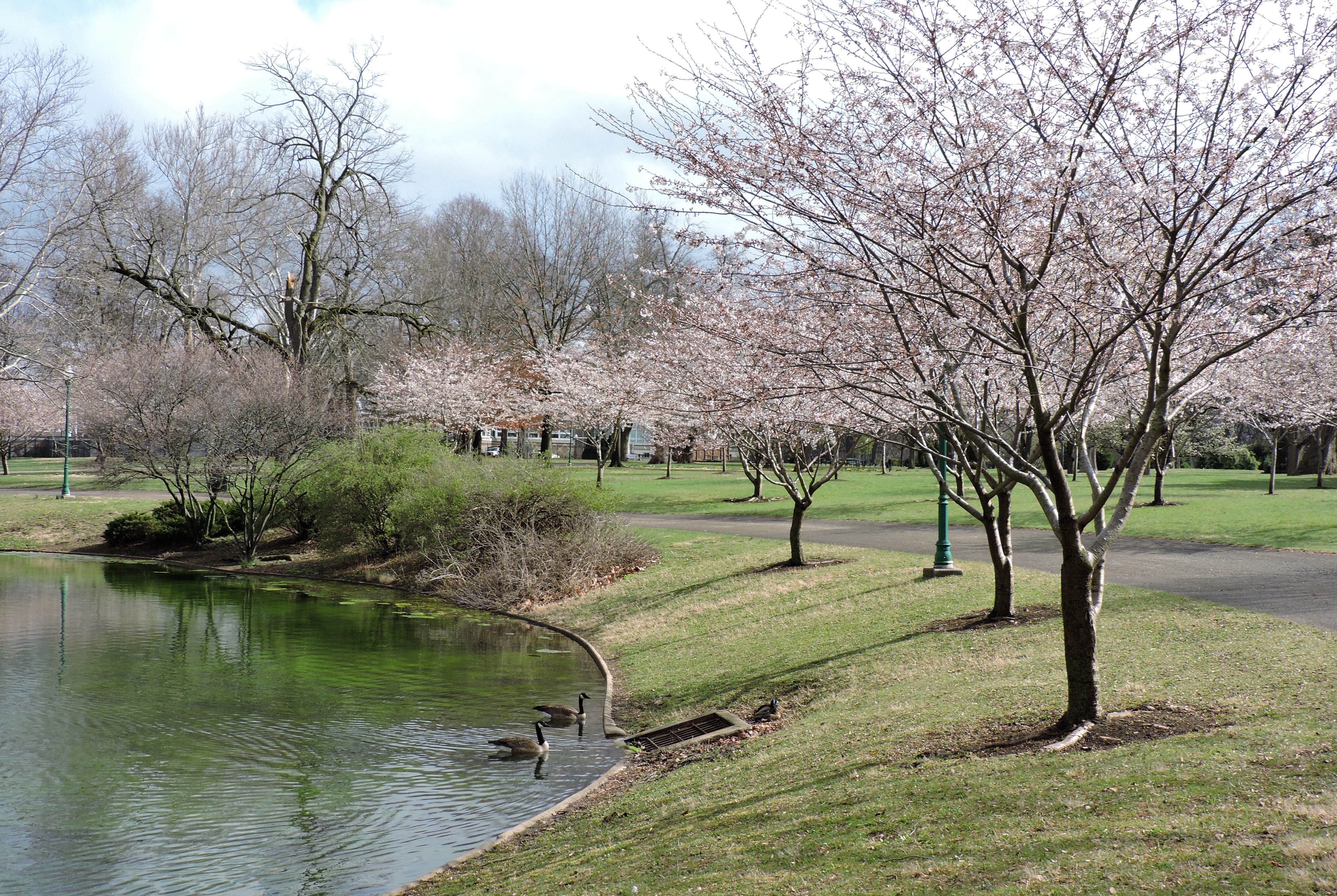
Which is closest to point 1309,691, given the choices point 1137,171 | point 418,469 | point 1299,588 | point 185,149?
point 1137,171

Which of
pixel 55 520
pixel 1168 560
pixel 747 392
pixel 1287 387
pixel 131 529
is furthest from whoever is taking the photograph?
pixel 55 520

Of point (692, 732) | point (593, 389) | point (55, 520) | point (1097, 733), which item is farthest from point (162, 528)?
point (1097, 733)

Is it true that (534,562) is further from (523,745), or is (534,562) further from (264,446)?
(523,745)

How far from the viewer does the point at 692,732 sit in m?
9.53

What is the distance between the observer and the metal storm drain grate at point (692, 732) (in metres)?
9.18

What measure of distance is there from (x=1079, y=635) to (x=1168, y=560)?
1063cm

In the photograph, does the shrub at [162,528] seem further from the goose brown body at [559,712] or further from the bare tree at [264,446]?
the goose brown body at [559,712]

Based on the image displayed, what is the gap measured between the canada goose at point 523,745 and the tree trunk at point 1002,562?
17.6 feet

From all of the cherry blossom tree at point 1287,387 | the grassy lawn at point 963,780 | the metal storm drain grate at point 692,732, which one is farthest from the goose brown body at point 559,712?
the cherry blossom tree at point 1287,387

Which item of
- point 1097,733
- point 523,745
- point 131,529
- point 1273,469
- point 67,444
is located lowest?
point 523,745

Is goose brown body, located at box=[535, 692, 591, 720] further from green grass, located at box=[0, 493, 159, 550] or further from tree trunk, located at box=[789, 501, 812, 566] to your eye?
green grass, located at box=[0, 493, 159, 550]

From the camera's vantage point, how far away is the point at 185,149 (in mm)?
35438

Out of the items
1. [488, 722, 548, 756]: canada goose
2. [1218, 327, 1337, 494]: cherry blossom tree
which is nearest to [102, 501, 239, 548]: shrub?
[488, 722, 548, 756]: canada goose

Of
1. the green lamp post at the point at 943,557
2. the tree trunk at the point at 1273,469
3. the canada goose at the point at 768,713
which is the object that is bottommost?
the canada goose at the point at 768,713
